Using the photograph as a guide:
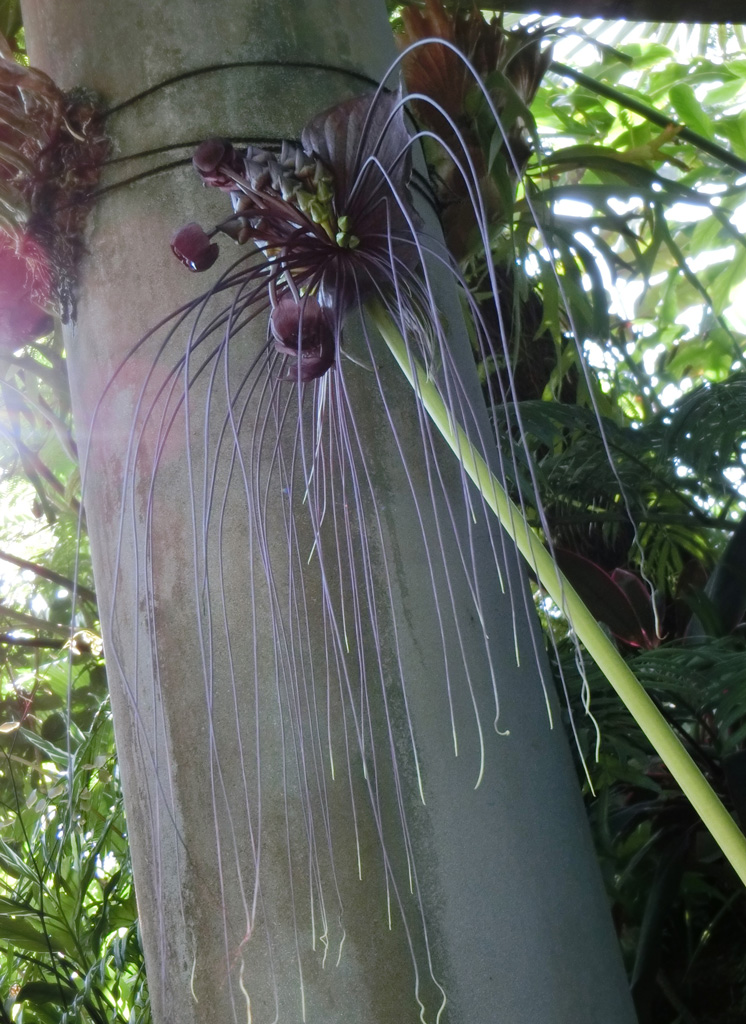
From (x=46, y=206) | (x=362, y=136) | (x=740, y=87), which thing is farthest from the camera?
(x=740, y=87)

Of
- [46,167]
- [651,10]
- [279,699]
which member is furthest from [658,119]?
[279,699]

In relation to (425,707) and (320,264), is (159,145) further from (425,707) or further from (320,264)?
(425,707)

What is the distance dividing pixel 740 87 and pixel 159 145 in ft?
3.81

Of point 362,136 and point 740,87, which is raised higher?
point 740,87

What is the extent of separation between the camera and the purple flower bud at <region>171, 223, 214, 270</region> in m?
0.37

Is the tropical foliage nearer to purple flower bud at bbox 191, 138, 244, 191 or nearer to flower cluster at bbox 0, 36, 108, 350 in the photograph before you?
flower cluster at bbox 0, 36, 108, 350

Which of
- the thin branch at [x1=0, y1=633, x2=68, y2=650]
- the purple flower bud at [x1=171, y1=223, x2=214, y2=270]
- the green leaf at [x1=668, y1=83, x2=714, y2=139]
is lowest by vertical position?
the purple flower bud at [x1=171, y1=223, x2=214, y2=270]

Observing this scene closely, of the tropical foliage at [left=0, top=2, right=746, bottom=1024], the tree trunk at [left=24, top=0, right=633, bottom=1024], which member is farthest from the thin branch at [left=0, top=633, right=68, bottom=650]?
the tree trunk at [left=24, top=0, right=633, bottom=1024]

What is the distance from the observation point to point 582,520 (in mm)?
956

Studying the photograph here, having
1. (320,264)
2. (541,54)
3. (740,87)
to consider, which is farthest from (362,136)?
(740,87)

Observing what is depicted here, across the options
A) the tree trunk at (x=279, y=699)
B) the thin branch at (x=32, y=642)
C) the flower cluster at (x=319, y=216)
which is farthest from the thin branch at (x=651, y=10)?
the thin branch at (x=32, y=642)

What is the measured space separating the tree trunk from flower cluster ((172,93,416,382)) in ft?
0.15

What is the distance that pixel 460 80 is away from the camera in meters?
0.68

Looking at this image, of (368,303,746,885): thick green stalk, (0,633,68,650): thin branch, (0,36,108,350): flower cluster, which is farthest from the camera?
(0,633,68,650): thin branch
